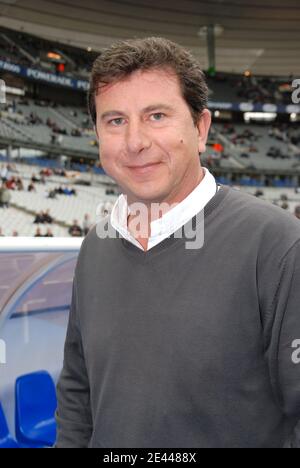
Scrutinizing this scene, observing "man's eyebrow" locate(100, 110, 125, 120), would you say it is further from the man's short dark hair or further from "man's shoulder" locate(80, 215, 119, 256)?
"man's shoulder" locate(80, 215, 119, 256)

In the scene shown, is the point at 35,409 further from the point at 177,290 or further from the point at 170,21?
the point at 170,21

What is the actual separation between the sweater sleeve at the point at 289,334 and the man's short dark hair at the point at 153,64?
43 cm

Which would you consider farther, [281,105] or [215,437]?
[281,105]

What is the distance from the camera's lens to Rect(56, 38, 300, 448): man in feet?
2.91

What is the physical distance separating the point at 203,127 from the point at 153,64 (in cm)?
20

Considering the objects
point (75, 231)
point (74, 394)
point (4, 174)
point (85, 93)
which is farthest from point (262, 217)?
point (85, 93)

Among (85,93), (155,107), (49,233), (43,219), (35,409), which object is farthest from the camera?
(85,93)

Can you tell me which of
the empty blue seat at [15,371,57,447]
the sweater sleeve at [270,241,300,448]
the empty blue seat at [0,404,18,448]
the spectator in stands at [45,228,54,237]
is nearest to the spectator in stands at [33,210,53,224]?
the spectator in stands at [45,228,54,237]

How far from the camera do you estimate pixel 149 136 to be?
3.30ft

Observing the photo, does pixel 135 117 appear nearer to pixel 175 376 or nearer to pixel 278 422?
pixel 175 376

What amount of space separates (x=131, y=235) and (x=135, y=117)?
266mm

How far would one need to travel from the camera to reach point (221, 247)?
94 centimetres

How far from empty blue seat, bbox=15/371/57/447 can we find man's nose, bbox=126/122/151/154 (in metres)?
1.04

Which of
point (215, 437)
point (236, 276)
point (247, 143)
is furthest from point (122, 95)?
point (247, 143)
